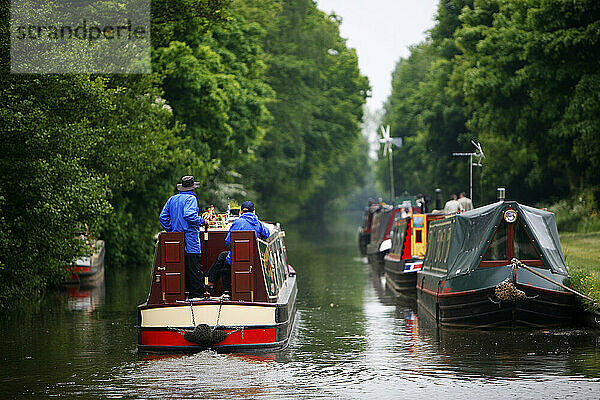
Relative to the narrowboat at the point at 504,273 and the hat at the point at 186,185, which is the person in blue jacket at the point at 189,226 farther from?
the narrowboat at the point at 504,273

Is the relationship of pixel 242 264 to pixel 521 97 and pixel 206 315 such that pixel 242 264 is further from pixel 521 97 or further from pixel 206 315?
pixel 521 97

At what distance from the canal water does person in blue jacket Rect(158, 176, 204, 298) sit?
130cm

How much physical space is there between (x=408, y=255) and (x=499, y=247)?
960 cm

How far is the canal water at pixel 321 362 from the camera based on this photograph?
1245 centimetres

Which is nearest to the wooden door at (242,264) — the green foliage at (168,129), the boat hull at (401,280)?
the green foliage at (168,129)

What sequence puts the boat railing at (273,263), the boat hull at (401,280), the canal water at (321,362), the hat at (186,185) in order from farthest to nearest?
the boat hull at (401,280), the boat railing at (273,263), the hat at (186,185), the canal water at (321,362)

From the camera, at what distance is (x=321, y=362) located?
48.6 feet

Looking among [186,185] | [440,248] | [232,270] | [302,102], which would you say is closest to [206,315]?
[232,270]

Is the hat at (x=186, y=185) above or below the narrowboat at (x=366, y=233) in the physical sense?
above

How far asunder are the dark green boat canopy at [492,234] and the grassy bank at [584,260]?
0.54 meters

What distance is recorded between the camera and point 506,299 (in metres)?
17.2

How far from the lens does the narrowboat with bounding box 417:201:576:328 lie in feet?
56.8

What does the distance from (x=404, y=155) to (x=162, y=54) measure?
47.0 meters

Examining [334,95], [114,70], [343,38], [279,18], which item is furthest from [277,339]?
[343,38]
